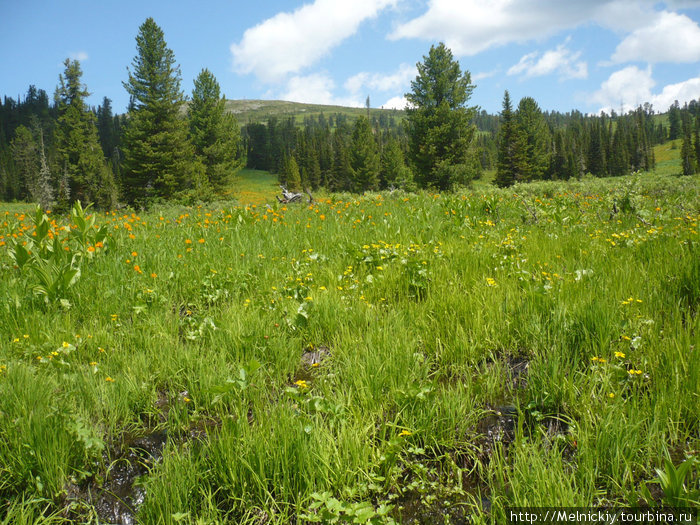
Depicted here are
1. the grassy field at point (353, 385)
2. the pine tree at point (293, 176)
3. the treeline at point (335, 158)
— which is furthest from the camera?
the pine tree at point (293, 176)

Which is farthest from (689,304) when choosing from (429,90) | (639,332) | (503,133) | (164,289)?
(503,133)

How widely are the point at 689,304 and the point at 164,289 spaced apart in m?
4.81

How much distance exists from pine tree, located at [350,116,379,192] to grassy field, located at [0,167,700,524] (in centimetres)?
5753

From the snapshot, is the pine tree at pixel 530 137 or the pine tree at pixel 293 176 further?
the pine tree at pixel 293 176

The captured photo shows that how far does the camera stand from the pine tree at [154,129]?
29453mm

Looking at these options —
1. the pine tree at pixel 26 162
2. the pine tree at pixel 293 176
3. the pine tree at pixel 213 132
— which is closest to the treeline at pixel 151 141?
the pine tree at pixel 213 132

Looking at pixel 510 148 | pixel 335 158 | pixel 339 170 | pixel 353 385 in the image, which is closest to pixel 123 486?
pixel 353 385

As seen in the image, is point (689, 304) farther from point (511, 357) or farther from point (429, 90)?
point (429, 90)

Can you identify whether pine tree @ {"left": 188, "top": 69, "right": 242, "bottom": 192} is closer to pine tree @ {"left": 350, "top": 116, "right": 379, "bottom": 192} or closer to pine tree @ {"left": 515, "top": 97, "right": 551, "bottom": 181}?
pine tree @ {"left": 350, "top": 116, "right": 379, "bottom": 192}

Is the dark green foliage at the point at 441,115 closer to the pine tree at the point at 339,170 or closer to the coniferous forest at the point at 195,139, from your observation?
the coniferous forest at the point at 195,139

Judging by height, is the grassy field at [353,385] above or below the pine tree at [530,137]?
below

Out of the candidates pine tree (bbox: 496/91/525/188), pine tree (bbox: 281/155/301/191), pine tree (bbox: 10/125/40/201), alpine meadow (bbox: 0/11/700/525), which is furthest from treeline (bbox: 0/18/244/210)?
pine tree (bbox: 496/91/525/188)

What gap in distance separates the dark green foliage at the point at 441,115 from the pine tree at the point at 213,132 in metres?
17.9

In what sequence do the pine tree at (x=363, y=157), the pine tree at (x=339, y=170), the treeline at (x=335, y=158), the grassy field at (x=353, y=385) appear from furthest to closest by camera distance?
the pine tree at (x=339, y=170)
the treeline at (x=335, y=158)
the pine tree at (x=363, y=157)
the grassy field at (x=353, y=385)
